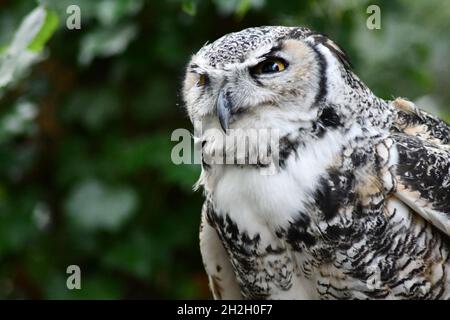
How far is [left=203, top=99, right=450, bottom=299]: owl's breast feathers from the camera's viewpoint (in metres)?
2.16

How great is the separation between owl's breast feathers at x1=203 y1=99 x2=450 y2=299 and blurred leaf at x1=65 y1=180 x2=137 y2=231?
97 cm

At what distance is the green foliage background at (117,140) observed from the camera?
326 cm

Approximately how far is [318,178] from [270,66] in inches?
12.5

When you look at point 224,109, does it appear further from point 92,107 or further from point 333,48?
point 92,107

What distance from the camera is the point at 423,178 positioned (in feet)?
7.25

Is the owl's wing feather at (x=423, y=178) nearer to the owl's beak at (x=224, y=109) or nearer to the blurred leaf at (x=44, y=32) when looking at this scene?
the owl's beak at (x=224, y=109)

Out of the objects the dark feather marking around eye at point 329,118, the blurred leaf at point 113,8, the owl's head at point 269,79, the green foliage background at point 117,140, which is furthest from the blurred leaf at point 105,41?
the dark feather marking around eye at point 329,118

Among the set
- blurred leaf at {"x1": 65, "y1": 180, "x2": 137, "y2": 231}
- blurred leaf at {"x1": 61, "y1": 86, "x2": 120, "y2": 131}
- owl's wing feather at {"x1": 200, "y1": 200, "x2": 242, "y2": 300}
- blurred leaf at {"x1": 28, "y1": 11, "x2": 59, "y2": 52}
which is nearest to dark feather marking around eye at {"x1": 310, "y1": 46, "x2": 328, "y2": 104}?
owl's wing feather at {"x1": 200, "y1": 200, "x2": 242, "y2": 300}

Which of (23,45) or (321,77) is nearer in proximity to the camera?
(321,77)

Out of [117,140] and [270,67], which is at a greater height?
[270,67]

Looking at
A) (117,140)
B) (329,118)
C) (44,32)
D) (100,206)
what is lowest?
(100,206)

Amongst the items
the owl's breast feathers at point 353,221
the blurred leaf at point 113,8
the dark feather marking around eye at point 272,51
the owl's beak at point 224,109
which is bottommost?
the owl's breast feathers at point 353,221

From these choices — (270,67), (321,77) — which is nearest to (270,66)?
(270,67)

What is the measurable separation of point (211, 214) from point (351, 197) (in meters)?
0.42
